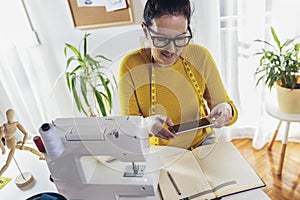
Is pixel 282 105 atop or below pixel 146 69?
below

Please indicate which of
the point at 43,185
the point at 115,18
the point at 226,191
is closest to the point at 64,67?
the point at 115,18

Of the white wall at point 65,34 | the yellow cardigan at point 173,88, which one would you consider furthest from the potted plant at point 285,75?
the yellow cardigan at point 173,88

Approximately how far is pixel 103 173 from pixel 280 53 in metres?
1.24

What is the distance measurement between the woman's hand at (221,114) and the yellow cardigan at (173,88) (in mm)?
45

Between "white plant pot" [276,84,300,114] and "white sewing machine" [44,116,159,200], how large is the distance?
100 centimetres

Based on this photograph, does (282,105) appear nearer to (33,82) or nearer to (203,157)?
(203,157)

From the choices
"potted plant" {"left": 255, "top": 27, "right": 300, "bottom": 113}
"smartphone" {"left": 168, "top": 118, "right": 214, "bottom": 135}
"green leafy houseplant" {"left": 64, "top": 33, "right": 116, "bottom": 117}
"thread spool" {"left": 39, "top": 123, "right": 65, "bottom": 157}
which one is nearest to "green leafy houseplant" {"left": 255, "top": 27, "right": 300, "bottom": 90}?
"potted plant" {"left": 255, "top": 27, "right": 300, "bottom": 113}

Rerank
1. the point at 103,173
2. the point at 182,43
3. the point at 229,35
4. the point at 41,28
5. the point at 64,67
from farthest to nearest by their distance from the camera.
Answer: the point at 64,67 → the point at 41,28 → the point at 229,35 → the point at 182,43 → the point at 103,173

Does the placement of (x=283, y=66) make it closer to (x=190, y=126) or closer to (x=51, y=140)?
(x=190, y=126)

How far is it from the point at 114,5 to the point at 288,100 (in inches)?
47.2

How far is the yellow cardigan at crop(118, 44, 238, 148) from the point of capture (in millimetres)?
1182

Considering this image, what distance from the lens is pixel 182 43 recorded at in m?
1.03

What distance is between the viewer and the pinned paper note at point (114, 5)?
1.77 meters

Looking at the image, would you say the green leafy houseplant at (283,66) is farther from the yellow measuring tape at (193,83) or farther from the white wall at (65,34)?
the yellow measuring tape at (193,83)
